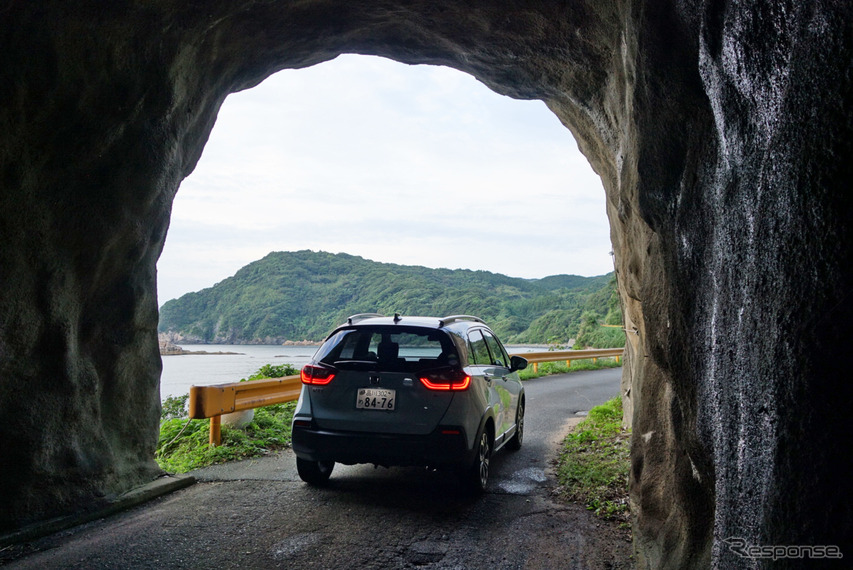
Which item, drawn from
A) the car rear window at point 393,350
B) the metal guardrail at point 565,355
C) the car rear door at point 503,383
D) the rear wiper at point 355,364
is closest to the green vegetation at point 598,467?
the car rear door at point 503,383

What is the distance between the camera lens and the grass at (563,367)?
20100 millimetres

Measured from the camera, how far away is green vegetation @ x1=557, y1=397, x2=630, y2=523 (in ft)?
19.4

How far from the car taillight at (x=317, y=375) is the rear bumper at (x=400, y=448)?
1.73 feet

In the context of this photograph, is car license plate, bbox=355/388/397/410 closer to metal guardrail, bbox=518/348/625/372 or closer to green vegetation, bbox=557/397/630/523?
green vegetation, bbox=557/397/630/523

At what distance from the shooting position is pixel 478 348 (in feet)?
23.2

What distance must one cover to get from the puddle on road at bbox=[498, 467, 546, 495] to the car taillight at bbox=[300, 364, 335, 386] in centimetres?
217

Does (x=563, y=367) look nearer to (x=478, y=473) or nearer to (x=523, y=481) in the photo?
(x=523, y=481)

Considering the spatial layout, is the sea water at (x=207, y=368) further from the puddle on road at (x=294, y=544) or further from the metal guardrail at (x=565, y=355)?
the metal guardrail at (x=565, y=355)

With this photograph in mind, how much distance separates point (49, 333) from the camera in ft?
17.6

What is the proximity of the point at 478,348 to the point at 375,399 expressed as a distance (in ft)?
5.27

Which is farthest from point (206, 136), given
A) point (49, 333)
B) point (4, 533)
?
point (4, 533)

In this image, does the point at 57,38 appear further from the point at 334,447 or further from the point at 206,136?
the point at 334,447

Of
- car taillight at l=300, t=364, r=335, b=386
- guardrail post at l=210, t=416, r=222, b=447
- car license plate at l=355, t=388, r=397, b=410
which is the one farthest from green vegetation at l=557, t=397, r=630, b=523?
guardrail post at l=210, t=416, r=222, b=447

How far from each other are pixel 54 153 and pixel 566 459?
6.33 meters
